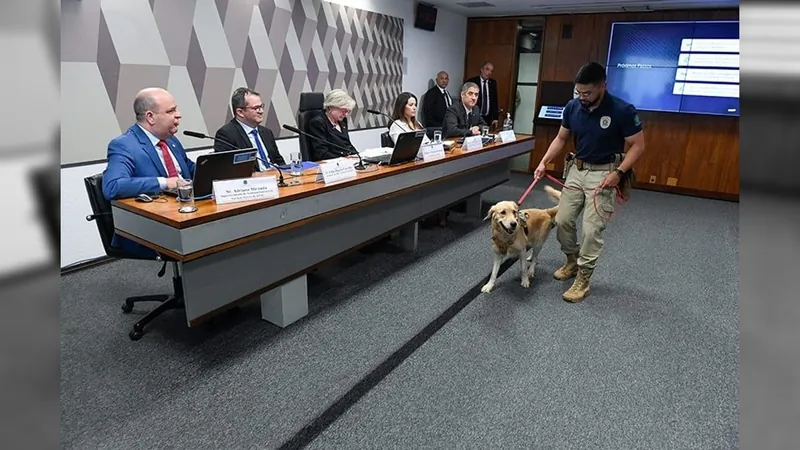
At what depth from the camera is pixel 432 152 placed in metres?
3.20

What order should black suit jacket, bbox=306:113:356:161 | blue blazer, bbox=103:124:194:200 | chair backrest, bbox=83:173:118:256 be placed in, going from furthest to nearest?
black suit jacket, bbox=306:113:356:161
chair backrest, bbox=83:173:118:256
blue blazer, bbox=103:124:194:200

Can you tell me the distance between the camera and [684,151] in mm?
5684

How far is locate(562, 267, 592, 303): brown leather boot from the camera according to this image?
→ 9.09 feet

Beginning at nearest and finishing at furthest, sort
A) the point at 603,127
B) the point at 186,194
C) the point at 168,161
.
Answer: the point at 186,194 < the point at 168,161 < the point at 603,127

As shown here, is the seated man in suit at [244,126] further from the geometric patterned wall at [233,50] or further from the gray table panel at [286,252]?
the geometric patterned wall at [233,50]

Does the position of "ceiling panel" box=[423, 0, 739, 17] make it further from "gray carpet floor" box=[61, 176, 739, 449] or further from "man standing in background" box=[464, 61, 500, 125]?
"gray carpet floor" box=[61, 176, 739, 449]

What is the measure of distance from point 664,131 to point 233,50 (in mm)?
5044

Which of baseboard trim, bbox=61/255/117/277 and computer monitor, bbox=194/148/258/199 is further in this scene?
baseboard trim, bbox=61/255/117/277

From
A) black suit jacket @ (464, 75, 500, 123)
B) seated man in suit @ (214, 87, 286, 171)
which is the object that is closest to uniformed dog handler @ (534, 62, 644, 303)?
seated man in suit @ (214, 87, 286, 171)

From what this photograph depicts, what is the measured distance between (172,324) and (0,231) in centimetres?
244

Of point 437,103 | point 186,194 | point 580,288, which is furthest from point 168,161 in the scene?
point 437,103

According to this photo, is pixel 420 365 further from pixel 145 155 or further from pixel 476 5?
pixel 476 5

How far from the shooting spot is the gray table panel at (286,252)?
6.18ft

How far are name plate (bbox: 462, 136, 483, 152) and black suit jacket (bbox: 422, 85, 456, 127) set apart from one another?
169 cm
